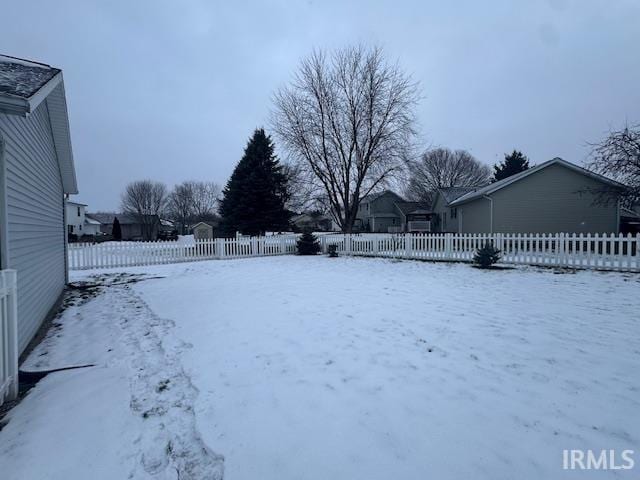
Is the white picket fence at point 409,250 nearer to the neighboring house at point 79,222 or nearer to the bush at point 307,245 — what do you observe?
the bush at point 307,245

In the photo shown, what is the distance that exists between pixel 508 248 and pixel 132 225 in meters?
58.0

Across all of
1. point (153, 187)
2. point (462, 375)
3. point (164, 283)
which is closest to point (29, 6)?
point (164, 283)

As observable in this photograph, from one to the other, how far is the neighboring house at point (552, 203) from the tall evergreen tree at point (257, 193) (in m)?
15.4

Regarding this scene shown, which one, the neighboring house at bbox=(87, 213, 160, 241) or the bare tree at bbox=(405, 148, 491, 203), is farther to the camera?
the neighboring house at bbox=(87, 213, 160, 241)

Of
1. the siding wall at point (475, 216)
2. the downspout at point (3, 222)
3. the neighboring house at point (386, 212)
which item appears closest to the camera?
the downspout at point (3, 222)

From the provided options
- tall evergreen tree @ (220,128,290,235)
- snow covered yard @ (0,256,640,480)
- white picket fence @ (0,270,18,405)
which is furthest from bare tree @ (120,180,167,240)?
white picket fence @ (0,270,18,405)

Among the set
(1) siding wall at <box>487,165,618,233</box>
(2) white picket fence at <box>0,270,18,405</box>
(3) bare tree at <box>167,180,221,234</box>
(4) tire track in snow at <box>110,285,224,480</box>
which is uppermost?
(3) bare tree at <box>167,180,221,234</box>

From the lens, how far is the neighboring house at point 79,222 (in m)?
46.4

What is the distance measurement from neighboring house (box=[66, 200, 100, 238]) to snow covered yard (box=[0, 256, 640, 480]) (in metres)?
50.8

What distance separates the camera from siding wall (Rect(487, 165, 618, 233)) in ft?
56.4

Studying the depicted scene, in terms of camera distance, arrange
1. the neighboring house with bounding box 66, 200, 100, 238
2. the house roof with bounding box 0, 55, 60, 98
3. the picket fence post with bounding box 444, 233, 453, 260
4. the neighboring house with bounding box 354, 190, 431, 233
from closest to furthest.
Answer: the house roof with bounding box 0, 55, 60, 98, the picket fence post with bounding box 444, 233, 453, 260, the neighboring house with bounding box 354, 190, 431, 233, the neighboring house with bounding box 66, 200, 100, 238

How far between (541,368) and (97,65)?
1254 inches

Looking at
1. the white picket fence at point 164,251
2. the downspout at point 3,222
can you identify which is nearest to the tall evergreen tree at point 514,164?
the white picket fence at point 164,251

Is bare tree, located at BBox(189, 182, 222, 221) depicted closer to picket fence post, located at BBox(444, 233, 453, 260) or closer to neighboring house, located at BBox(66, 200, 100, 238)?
neighboring house, located at BBox(66, 200, 100, 238)
